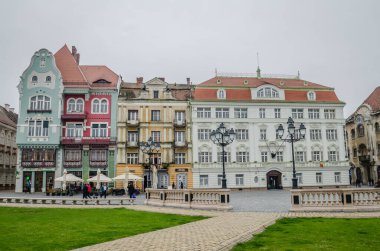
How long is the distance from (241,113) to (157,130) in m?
11.4

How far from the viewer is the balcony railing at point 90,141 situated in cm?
4319

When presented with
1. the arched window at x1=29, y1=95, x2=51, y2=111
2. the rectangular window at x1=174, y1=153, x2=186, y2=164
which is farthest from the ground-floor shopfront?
the arched window at x1=29, y1=95, x2=51, y2=111

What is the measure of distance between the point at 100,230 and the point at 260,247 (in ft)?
18.9

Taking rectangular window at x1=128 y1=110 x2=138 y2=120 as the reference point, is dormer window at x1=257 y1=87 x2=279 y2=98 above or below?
above

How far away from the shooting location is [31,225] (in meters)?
13.3

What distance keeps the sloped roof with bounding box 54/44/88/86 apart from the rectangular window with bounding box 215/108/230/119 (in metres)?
17.3

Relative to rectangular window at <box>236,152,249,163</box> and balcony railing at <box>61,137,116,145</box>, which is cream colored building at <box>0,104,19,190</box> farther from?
rectangular window at <box>236,152,249,163</box>

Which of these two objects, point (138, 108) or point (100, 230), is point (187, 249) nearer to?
point (100, 230)

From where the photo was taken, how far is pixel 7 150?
5244cm

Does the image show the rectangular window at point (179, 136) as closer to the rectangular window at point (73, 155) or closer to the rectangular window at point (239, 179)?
the rectangular window at point (239, 179)

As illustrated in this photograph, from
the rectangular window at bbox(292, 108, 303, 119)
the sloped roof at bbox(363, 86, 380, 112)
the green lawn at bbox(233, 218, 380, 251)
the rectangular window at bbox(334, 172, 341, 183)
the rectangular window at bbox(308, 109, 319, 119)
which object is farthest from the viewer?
the sloped roof at bbox(363, 86, 380, 112)

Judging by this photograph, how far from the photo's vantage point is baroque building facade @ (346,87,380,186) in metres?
49.5

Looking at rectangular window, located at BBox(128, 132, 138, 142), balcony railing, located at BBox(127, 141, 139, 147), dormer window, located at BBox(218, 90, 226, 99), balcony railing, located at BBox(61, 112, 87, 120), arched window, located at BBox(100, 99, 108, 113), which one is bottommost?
balcony railing, located at BBox(127, 141, 139, 147)

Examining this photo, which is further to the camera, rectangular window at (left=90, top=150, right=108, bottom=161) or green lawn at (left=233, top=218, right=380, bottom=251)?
rectangular window at (left=90, top=150, right=108, bottom=161)
